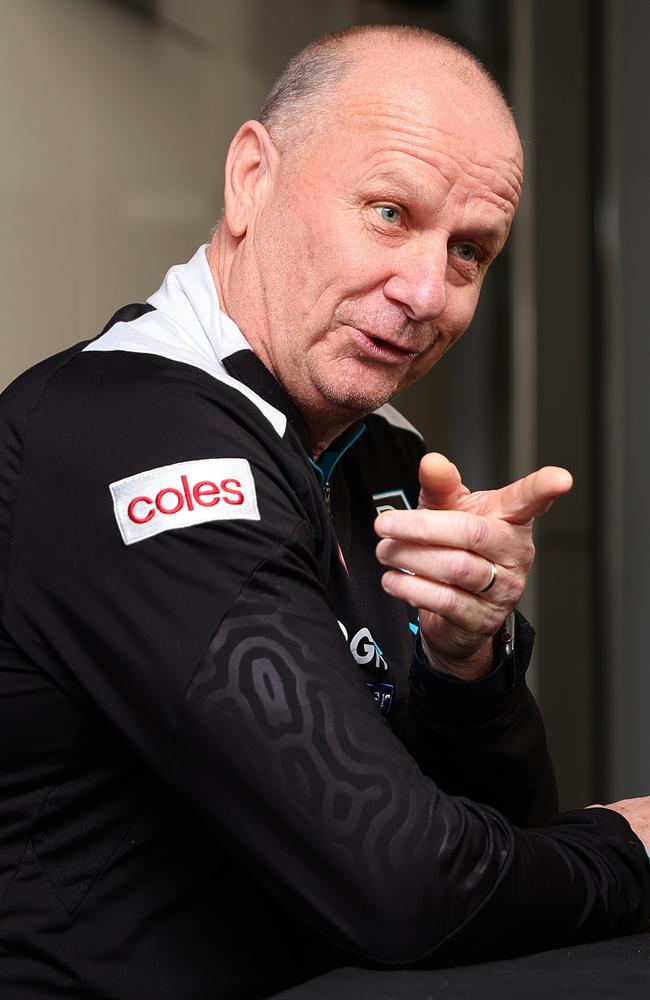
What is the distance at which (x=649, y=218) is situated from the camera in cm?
294

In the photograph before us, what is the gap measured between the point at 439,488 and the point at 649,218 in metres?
2.14

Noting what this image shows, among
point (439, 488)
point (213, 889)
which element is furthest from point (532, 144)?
point (213, 889)

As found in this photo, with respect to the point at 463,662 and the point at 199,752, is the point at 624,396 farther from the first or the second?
the point at 199,752

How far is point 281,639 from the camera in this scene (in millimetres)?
880

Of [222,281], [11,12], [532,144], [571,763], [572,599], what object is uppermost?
[532,144]

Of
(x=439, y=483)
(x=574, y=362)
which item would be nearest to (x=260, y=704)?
(x=439, y=483)

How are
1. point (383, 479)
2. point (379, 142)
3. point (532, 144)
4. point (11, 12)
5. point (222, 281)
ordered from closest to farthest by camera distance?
point (379, 142)
point (222, 281)
point (383, 479)
point (11, 12)
point (532, 144)

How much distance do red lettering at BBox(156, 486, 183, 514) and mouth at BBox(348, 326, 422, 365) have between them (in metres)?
0.42

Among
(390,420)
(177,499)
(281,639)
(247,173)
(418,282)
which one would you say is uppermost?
(247,173)

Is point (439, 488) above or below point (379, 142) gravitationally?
below

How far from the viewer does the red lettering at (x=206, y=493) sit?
925 millimetres

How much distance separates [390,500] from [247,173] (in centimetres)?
46

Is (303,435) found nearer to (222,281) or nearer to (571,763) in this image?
(222,281)

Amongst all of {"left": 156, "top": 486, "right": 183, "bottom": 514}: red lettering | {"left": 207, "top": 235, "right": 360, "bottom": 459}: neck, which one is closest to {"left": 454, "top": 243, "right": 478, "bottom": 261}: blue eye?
{"left": 207, "top": 235, "right": 360, "bottom": 459}: neck
